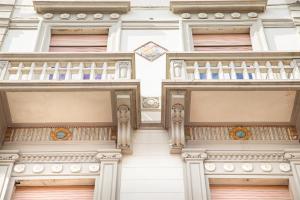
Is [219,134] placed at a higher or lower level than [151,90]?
lower

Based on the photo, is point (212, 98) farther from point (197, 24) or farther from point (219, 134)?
point (197, 24)

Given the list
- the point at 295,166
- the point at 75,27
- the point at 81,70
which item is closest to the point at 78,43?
the point at 75,27

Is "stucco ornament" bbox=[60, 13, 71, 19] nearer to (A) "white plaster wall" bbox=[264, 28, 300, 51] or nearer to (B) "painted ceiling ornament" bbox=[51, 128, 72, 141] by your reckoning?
(B) "painted ceiling ornament" bbox=[51, 128, 72, 141]

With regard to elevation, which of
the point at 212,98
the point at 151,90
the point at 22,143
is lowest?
the point at 22,143

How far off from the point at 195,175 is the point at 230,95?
5.44 ft

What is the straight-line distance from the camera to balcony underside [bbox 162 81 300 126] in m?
8.69

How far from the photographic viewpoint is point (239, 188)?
8.47 m

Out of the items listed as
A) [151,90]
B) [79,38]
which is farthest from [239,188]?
[79,38]

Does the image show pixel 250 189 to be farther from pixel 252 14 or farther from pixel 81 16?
pixel 81 16

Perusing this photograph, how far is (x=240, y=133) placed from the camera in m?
9.12

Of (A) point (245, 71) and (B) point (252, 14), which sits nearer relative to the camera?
(A) point (245, 71)

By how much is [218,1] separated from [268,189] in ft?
18.6

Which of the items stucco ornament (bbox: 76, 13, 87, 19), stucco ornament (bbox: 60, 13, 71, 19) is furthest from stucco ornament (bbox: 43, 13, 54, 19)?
stucco ornament (bbox: 76, 13, 87, 19)

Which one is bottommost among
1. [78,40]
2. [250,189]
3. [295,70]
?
[250,189]
